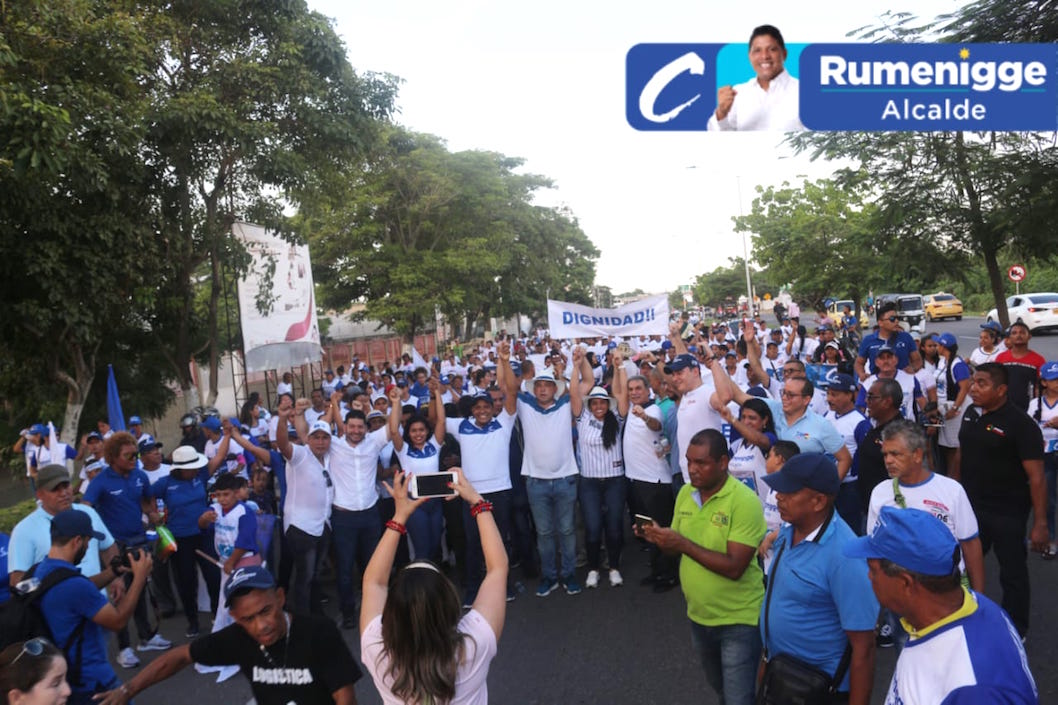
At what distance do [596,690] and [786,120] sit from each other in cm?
643

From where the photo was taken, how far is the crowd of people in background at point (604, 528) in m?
2.29

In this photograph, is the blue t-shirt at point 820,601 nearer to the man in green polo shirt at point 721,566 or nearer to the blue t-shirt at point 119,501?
the man in green polo shirt at point 721,566

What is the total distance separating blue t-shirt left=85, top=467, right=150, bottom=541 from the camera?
6074 millimetres

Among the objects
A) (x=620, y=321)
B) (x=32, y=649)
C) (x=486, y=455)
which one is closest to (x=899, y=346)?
(x=620, y=321)

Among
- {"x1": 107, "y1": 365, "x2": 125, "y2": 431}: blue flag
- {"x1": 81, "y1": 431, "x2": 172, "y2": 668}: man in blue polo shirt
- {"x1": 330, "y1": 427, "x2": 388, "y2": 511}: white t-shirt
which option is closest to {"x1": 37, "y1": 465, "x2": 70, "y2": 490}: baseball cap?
{"x1": 81, "y1": 431, "x2": 172, "y2": 668}: man in blue polo shirt

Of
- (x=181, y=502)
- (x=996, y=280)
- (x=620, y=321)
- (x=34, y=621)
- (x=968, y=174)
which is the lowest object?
(x=181, y=502)

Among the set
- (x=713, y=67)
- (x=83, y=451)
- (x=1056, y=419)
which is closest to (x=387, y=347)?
Result: (x=83, y=451)

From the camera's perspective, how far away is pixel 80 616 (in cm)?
333

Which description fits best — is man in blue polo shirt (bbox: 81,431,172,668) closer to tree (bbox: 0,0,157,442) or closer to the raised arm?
the raised arm

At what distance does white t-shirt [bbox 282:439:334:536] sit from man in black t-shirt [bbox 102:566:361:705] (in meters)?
3.15

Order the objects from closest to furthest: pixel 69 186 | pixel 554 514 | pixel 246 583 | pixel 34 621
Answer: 1. pixel 246 583
2. pixel 34 621
3. pixel 554 514
4. pixel 69 186

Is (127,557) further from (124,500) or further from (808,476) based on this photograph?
(808,476)

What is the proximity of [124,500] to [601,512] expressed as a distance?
393 centimetres

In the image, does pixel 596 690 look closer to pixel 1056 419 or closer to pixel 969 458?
pixel 969 458
